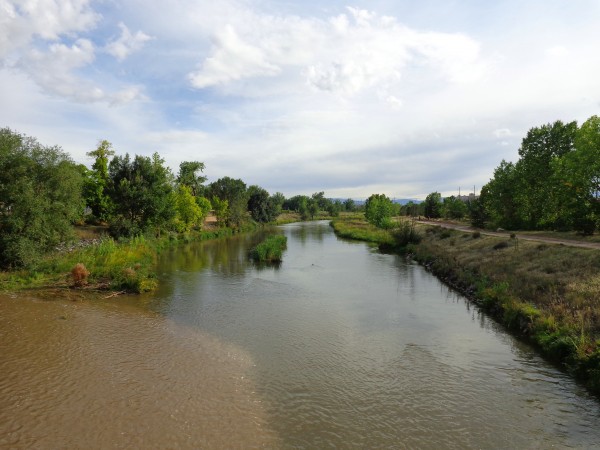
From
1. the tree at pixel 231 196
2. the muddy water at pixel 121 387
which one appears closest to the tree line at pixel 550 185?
the muddy water at pixel 121 387

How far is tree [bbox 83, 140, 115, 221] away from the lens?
140ft

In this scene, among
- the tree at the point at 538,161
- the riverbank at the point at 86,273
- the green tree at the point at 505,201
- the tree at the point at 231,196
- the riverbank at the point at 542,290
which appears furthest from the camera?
the tree at the point at 231,196

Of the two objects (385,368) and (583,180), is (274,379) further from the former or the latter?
(583,180)

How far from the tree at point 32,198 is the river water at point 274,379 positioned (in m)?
5.02

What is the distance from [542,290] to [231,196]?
Answer: 6447cm

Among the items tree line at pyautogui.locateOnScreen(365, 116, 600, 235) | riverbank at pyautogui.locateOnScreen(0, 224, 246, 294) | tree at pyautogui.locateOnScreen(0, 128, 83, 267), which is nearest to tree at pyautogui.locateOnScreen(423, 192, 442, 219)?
tree line at pyautogui.locateOnScreen(365, 116, 600, 235)

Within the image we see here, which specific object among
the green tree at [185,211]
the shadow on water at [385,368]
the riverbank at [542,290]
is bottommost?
the shadow on water at [385,368]

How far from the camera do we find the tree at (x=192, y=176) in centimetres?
7256

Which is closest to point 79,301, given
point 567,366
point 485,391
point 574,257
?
point 485,391

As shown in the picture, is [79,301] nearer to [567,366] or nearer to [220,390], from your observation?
[220,390]

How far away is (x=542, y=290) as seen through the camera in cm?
1764

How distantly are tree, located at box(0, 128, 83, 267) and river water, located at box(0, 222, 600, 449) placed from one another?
5.02 meters

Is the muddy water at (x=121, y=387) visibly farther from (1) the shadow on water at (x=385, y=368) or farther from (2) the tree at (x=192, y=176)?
(2) the tree at (x=192, y=176)

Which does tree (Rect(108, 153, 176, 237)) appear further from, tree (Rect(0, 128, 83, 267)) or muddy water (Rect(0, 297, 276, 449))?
muddy water (Rect(0, 297, 276, 449))
